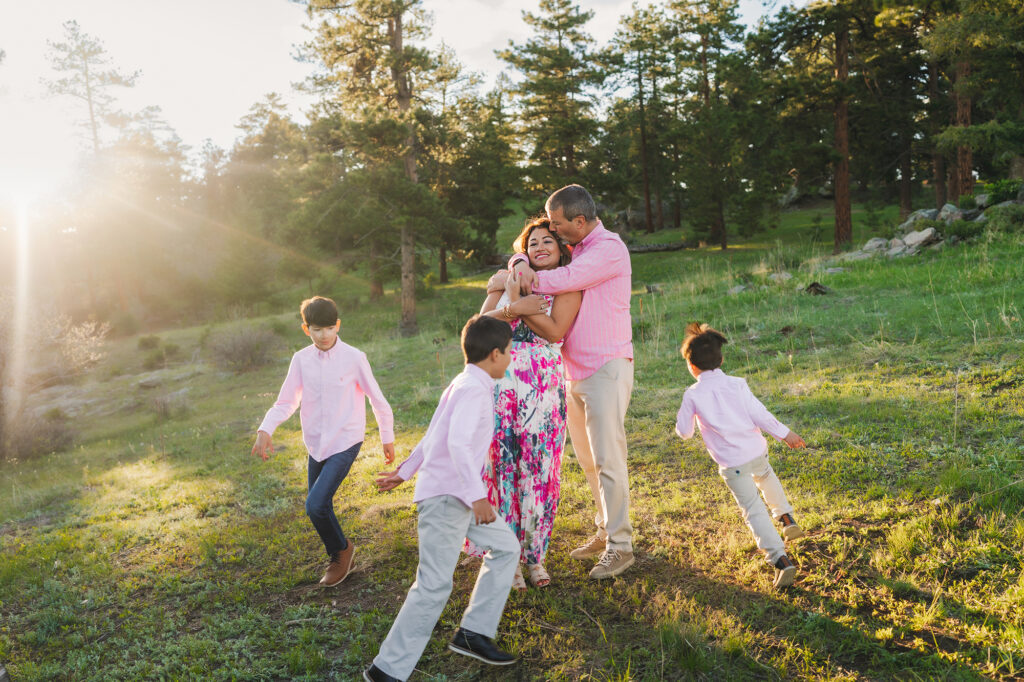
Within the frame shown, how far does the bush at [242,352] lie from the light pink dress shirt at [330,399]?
16158mm

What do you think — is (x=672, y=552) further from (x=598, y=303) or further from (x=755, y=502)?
(x=598, y=303)

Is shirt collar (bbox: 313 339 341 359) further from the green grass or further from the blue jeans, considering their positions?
the green grass

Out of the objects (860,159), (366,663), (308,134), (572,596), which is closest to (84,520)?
(366,663)

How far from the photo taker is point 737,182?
1064 inches

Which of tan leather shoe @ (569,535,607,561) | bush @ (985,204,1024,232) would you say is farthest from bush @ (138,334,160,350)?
bush @ (985,204,1024,232)

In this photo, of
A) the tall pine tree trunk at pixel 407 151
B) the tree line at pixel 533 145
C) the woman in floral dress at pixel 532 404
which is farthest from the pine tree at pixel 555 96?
the woman in floral dress at pixel 532 404

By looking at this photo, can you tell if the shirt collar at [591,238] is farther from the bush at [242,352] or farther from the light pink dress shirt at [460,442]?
the bush at [242,352]

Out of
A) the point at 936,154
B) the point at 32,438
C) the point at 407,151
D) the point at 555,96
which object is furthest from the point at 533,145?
the point at 32,438

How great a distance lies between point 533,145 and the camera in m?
30.3

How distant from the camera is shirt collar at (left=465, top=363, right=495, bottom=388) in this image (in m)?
2.91

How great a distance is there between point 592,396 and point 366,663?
6.28 feet

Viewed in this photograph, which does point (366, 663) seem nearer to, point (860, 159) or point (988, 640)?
point (988, 640)

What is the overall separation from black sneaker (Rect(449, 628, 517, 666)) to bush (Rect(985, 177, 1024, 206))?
18287 mm

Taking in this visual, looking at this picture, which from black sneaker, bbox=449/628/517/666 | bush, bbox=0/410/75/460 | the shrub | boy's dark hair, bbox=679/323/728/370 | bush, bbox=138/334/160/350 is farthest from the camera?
bush, bbox=138/334/160/350
